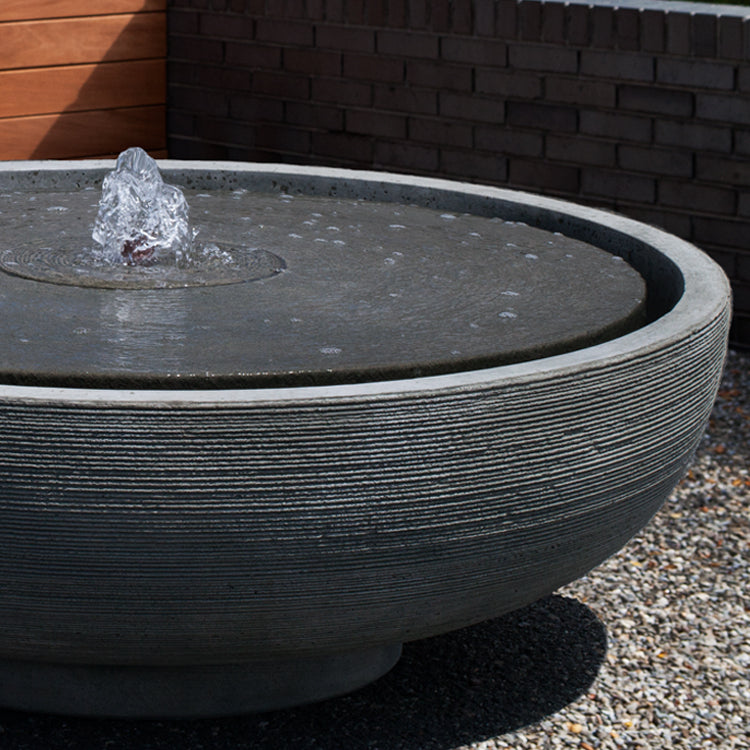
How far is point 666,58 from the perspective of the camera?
5129 millimetres

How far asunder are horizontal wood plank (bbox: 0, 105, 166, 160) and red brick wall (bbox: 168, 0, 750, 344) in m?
0.28

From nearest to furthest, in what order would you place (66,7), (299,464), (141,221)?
(299,464), (141,221), (66,7)

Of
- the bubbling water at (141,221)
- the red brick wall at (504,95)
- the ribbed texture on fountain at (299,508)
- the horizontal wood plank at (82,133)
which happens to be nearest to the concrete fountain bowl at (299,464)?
the ribbed texture on fountain at (299,508)

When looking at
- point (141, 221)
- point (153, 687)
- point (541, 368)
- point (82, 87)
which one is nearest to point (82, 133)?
point (82, 87)

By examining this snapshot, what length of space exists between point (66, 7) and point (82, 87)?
1.25 feet

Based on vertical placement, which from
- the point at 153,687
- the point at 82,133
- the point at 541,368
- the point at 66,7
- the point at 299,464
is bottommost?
the point at 153,687

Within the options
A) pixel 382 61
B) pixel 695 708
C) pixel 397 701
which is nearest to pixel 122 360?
pixel 397 701

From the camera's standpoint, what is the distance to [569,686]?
110 inches

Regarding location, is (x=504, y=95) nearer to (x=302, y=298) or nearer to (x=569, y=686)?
(x=302, y=298)

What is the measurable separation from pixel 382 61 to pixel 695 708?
3.80 m

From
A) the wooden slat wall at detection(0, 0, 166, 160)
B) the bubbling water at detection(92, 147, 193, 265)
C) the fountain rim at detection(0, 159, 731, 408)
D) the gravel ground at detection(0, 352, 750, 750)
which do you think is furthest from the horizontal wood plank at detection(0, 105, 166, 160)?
the gravel ground at detection(0, 352, 750, 750)

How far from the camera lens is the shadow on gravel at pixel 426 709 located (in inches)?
97.9

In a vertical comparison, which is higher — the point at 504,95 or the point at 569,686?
the point at 504,95

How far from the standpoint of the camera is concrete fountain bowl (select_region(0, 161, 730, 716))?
1960 millimetres
